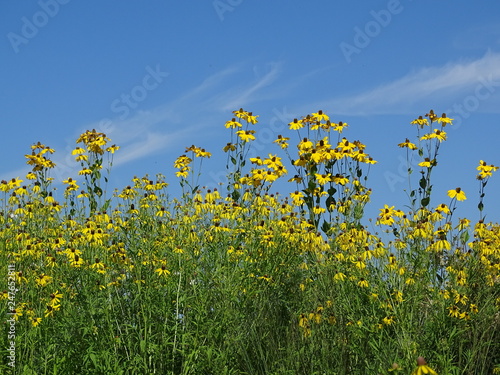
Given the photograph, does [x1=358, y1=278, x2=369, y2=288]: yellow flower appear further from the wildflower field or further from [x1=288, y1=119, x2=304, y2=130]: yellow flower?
→ [x1=288, y1=119, x2=304, y2=130]: yellow flower

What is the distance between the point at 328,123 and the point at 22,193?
3850 mm

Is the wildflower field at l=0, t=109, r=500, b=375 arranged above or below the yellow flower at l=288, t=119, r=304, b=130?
below

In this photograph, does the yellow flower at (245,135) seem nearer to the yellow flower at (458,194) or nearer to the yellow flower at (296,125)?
the yellow flower at (296,125)

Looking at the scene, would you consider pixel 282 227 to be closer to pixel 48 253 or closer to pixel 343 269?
pixel 343 269

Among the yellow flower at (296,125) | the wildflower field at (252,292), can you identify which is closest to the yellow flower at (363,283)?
the wildflower field at (252,292)

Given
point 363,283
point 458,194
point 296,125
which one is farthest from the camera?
point 296,125

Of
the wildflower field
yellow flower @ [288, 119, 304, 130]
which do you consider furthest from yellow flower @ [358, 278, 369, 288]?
yellow flower @ [288, 119, 304, 130]

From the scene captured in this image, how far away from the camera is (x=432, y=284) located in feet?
15.6

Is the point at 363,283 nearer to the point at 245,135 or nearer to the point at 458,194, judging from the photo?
the point at 458,194

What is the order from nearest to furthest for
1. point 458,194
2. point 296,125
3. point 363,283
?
point 363,283, point 458,194, point 296,125

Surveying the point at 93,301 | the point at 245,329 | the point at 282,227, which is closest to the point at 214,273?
the point at 245,329

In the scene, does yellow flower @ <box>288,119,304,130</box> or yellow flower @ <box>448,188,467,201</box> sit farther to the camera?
yellow flower @ <box>288,119,304,130</box>

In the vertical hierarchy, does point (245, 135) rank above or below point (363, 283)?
above

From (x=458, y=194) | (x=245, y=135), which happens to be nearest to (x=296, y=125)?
(x=245, y=135)
